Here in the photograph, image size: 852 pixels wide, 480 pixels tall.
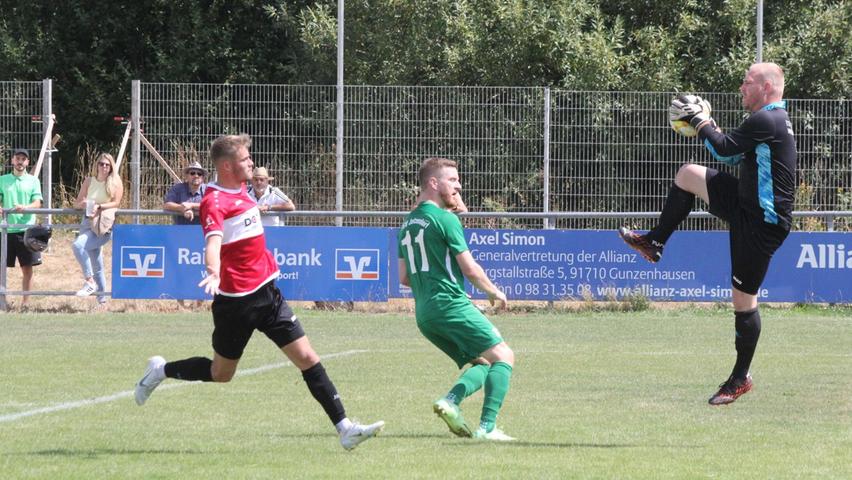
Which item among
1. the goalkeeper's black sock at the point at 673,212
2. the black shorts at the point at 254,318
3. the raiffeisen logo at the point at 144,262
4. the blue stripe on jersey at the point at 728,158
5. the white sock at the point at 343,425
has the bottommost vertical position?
the white sock at the point at 343,425

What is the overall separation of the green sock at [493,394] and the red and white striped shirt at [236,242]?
1.47 meters

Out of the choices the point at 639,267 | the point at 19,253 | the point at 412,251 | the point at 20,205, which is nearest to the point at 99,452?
the point at 412,251

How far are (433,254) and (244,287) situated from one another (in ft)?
3.96

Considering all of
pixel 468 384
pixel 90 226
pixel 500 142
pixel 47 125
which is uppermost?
pixel 47 125

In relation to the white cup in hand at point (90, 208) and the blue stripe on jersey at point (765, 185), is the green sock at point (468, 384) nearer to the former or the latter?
the blue stripe on jersey at point (765, 185)

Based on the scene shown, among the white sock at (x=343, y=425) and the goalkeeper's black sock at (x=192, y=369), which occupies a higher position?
the goalkeeper's black sock at (x=192, y=369)

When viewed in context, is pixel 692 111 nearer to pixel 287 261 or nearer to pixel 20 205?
pixel 287 261

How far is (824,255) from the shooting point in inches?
723

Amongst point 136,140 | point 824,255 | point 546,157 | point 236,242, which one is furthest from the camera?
point 136,140

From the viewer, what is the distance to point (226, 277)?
25.3 feet

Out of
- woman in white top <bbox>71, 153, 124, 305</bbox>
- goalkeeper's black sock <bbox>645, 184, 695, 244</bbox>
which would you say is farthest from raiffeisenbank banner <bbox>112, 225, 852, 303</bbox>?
goalkeeper's black sock <bbox>645, 184, 695, 244</bbox>

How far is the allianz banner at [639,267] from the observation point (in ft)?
60.3

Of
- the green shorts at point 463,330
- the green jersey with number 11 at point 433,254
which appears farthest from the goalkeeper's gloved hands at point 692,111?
the green shorts at point 463,330

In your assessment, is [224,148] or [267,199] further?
[267,199]
